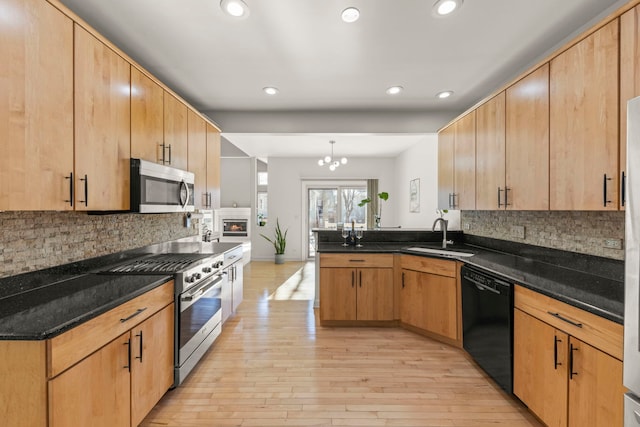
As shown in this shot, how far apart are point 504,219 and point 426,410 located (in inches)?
79.3

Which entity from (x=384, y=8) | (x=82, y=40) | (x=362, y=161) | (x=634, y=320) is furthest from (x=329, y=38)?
(x=362, y=161)

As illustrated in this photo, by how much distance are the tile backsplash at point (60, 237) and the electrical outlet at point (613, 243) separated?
3586mm

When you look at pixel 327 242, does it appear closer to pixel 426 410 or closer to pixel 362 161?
pixel 426 410

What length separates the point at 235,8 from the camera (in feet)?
6.07

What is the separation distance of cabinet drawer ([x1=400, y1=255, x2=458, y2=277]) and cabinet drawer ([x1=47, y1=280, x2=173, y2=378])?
2362mm

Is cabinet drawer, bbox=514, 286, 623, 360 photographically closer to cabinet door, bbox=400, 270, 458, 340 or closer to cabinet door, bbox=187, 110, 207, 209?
cabinet door, bbox=400, 270, 458, 340

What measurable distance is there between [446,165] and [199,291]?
9.76 ft

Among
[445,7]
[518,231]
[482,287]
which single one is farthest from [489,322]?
[445,7]

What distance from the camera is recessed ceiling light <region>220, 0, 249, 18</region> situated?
71.2 inches

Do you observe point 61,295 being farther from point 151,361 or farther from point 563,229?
point 563,229

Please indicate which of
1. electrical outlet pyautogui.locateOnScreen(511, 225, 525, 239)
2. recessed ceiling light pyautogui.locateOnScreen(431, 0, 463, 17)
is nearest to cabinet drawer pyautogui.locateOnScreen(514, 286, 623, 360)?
electrical outlet pyautogui.locateOnScreen(511, 225, 525, 239)

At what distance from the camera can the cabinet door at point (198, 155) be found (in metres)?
2.99

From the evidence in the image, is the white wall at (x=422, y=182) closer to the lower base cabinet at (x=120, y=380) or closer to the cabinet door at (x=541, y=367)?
the cabinet door at (x=541, y=367)

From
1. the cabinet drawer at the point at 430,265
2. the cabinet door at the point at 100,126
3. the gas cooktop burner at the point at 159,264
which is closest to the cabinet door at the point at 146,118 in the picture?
the cabinet door at the point at 100,126
